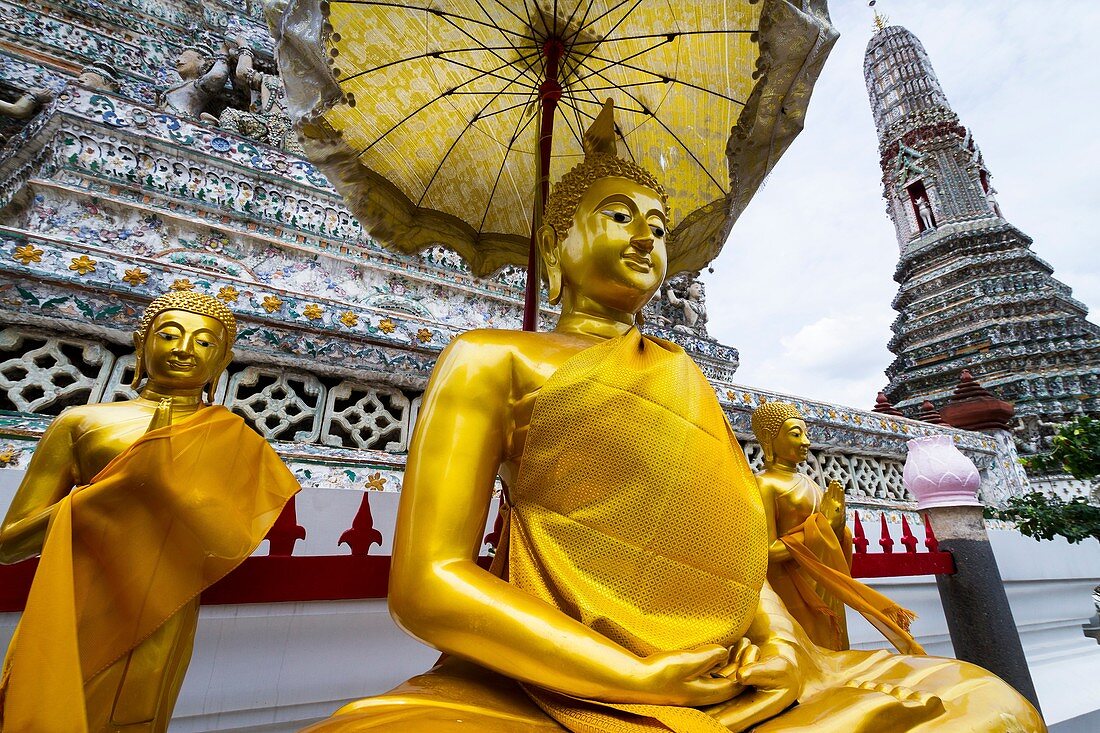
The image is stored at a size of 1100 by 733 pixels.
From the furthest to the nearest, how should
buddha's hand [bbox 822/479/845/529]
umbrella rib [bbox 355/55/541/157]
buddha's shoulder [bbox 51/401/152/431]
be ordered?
buddha's hand [bbox 822/479/845/529], umbrella rib [bbox 355/55/541/157], buddha's shoulder [bbox 51/401/152/431]

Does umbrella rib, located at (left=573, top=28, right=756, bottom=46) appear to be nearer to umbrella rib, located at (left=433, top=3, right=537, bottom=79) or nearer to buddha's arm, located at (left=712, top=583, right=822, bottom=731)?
umbrella rib, located at (left=433, top=3, right=537, bottom=79)

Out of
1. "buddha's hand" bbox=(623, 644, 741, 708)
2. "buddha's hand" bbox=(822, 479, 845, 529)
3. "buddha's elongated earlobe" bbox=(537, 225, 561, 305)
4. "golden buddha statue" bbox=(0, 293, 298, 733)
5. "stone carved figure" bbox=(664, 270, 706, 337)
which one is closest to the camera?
"buddha's hand" bbox=(623, 644, 741, 708)

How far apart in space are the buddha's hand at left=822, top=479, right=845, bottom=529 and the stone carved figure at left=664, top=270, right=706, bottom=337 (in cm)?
349

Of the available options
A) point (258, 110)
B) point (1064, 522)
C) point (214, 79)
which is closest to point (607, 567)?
point (1064, 522)

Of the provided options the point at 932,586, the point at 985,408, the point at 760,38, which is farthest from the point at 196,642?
the point at 985,408

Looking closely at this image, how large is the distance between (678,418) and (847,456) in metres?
3.46

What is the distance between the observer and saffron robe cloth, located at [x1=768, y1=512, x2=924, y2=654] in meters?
1.47

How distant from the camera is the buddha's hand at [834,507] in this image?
1864 mm

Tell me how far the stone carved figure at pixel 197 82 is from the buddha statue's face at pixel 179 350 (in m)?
4.52

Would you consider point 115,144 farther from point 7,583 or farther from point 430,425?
point 430,425

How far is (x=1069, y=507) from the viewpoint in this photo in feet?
11.6

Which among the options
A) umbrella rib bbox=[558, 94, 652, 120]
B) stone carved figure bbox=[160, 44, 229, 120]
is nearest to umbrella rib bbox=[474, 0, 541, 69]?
umbrella rib bbox=[558, 94, 652, 120]

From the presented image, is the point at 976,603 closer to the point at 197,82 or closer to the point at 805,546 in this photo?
the point at 805,546

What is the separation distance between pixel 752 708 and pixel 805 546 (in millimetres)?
979
